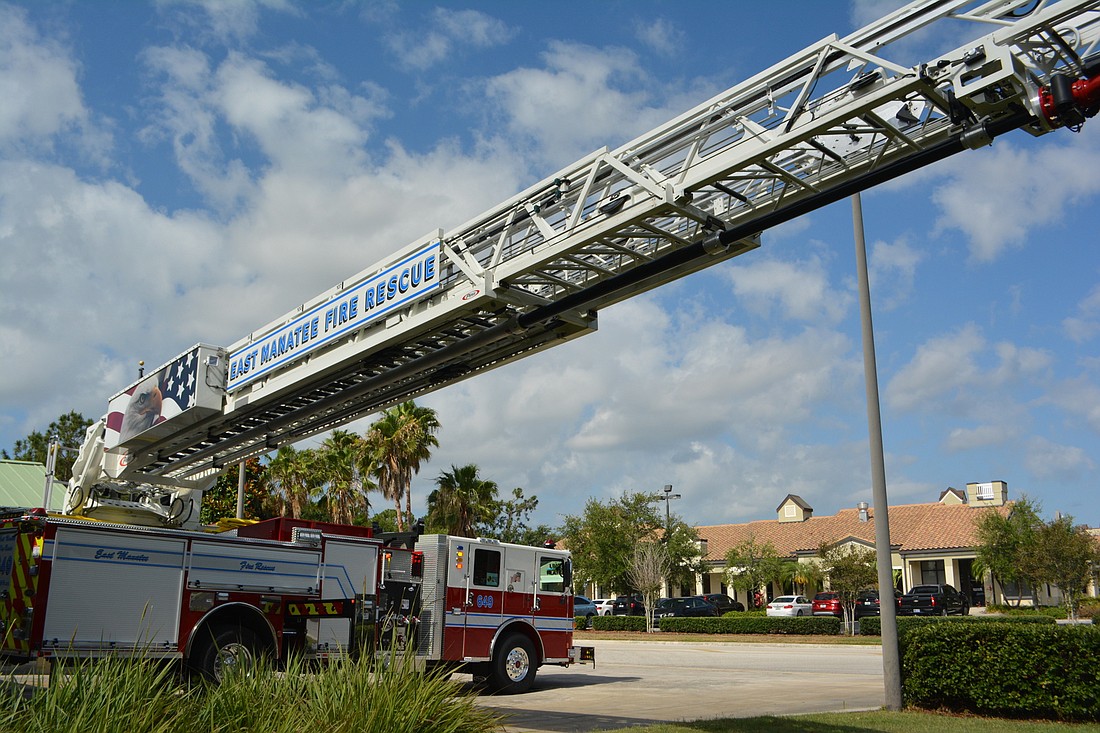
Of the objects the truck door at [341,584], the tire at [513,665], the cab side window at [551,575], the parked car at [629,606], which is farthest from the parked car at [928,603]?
the truck door at [341,584]

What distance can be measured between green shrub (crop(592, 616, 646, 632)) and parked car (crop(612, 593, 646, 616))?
5061mm

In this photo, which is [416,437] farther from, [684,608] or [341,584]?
[341,584]

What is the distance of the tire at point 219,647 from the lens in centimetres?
1120

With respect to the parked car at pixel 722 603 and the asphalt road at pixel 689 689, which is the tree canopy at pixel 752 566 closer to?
the parked car at pixel 722 603

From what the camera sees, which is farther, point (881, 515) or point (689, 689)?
point (689, 689)

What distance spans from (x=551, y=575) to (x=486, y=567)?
1533mm

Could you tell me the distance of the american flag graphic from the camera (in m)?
12.8

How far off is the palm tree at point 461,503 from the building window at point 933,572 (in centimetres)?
2683

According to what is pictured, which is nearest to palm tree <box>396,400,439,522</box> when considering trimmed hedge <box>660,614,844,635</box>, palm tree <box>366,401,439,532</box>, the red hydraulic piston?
palm tree <box>366,401,439,532</box>

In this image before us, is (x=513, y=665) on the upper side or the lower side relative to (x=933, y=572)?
lower

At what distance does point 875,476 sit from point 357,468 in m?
29.8

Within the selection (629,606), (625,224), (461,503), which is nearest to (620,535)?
(629,606)

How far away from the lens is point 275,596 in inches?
473

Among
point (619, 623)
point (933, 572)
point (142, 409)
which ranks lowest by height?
point (619, 623)
